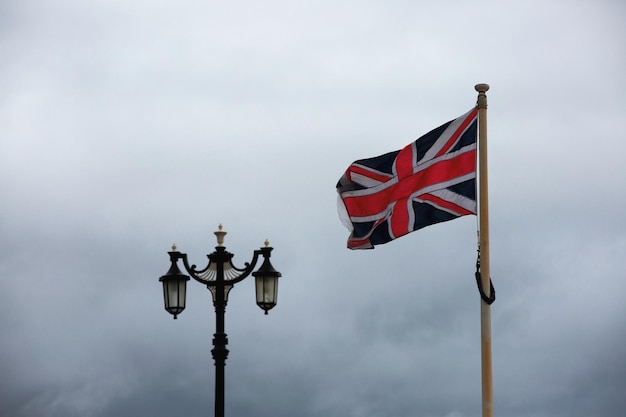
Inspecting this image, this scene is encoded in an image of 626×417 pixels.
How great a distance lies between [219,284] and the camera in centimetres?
2056

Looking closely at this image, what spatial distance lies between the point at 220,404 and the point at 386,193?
173 inches

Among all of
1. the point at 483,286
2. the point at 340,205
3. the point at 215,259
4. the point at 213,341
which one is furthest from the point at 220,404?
the point at 483,286

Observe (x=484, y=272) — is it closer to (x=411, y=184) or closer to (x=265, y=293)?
(x=411, y=184)

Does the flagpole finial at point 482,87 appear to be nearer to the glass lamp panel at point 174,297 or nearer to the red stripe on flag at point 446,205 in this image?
the red stripe on flag at point 446,205

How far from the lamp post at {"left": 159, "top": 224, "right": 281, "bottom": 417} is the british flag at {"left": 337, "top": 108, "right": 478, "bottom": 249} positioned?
152cm

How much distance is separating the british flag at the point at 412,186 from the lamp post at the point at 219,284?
152 centimetres

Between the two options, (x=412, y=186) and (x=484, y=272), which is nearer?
(x=484, y=272)

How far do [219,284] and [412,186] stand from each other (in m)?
3.64

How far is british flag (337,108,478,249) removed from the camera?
18.6m

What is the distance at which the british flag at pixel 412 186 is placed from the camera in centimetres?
1864

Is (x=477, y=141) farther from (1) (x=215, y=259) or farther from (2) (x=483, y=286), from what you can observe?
(1) (x=215, y=259)

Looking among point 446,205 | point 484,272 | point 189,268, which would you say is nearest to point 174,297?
point 189,268

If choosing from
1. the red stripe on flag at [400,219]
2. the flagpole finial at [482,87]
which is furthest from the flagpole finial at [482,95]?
the red stripe on flag at [400,219]

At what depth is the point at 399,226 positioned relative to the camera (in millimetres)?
19484
